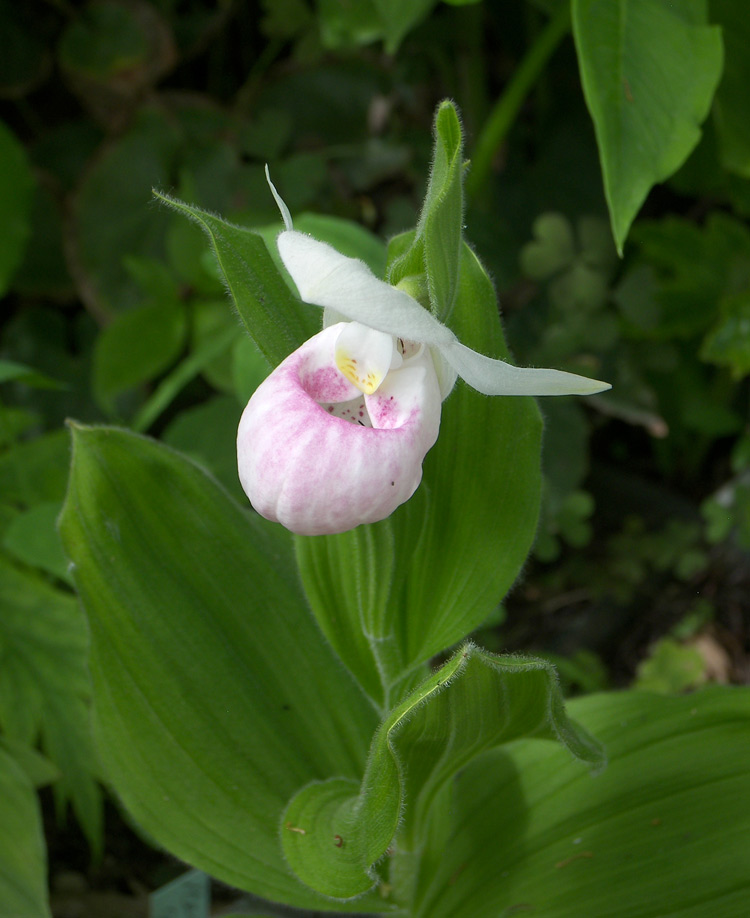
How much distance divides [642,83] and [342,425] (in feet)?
1.84

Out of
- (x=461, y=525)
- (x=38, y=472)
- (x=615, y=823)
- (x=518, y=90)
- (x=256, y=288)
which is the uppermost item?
(x=256, y=288)

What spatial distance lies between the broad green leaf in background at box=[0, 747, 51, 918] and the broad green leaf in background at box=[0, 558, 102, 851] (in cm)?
7

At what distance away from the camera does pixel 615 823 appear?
2.39 feet

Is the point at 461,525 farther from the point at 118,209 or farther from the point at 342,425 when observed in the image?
the point at 118,209

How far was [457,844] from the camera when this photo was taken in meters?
0.80

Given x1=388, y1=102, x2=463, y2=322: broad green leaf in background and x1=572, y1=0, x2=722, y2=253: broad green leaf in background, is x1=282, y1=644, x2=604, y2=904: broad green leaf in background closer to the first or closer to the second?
x1=388, y1=102, x2=463, y2=322: broad green leaf in background

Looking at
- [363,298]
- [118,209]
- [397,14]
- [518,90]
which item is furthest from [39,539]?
[518,90]

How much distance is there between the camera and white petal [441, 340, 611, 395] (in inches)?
18.5

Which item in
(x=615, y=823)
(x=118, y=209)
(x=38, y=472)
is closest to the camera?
(x=615, y=823)

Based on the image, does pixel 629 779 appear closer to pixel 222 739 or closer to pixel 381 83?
pixel 222 739

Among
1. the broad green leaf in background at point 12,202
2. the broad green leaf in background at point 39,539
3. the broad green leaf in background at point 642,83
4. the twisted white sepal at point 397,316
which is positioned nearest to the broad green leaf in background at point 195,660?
the broad green leaf in background at point 39,539

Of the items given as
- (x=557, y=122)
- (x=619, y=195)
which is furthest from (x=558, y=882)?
(x=557, y=122)

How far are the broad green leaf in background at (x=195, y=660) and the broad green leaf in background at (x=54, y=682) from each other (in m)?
0.16

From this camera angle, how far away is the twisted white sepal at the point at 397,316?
471 millimetres
